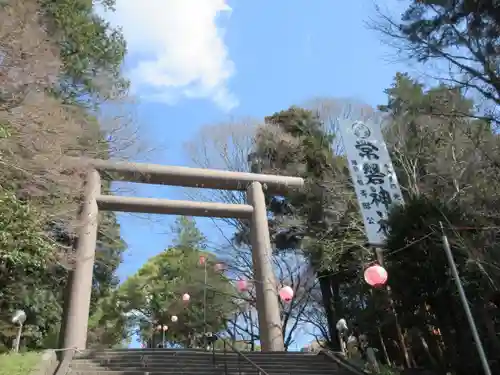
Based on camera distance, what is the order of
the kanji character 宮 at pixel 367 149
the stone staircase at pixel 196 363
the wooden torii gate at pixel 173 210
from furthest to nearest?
the wooden torii gate at pixel 173 210, the kanji character 宮 at pixel 367 149, the stone staircase at pixel 196 363

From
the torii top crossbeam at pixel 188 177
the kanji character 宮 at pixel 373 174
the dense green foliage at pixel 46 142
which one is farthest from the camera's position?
the torii top crossbeam at pixel 188 177

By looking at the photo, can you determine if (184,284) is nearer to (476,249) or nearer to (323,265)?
(323,265)

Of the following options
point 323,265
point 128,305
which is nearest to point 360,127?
point 323,265

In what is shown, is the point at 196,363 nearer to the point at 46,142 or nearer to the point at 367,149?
the point at 46,142

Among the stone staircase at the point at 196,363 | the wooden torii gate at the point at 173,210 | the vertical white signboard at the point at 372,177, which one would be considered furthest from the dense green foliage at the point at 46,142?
the vertical white signboard at the point at 372,177

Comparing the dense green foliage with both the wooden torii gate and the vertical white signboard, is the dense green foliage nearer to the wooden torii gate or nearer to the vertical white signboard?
the wooden torii gate

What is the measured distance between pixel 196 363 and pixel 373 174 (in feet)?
18.4

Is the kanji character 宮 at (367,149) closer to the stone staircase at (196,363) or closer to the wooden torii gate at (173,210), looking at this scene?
the wooden torii gate at (173,210)

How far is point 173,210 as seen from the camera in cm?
1362

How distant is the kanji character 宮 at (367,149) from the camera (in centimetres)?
1061

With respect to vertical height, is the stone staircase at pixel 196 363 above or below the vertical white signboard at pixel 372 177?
below

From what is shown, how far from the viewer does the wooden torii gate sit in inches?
443

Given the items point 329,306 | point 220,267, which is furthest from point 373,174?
point 220,267

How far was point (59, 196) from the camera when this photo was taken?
32.2 feet
